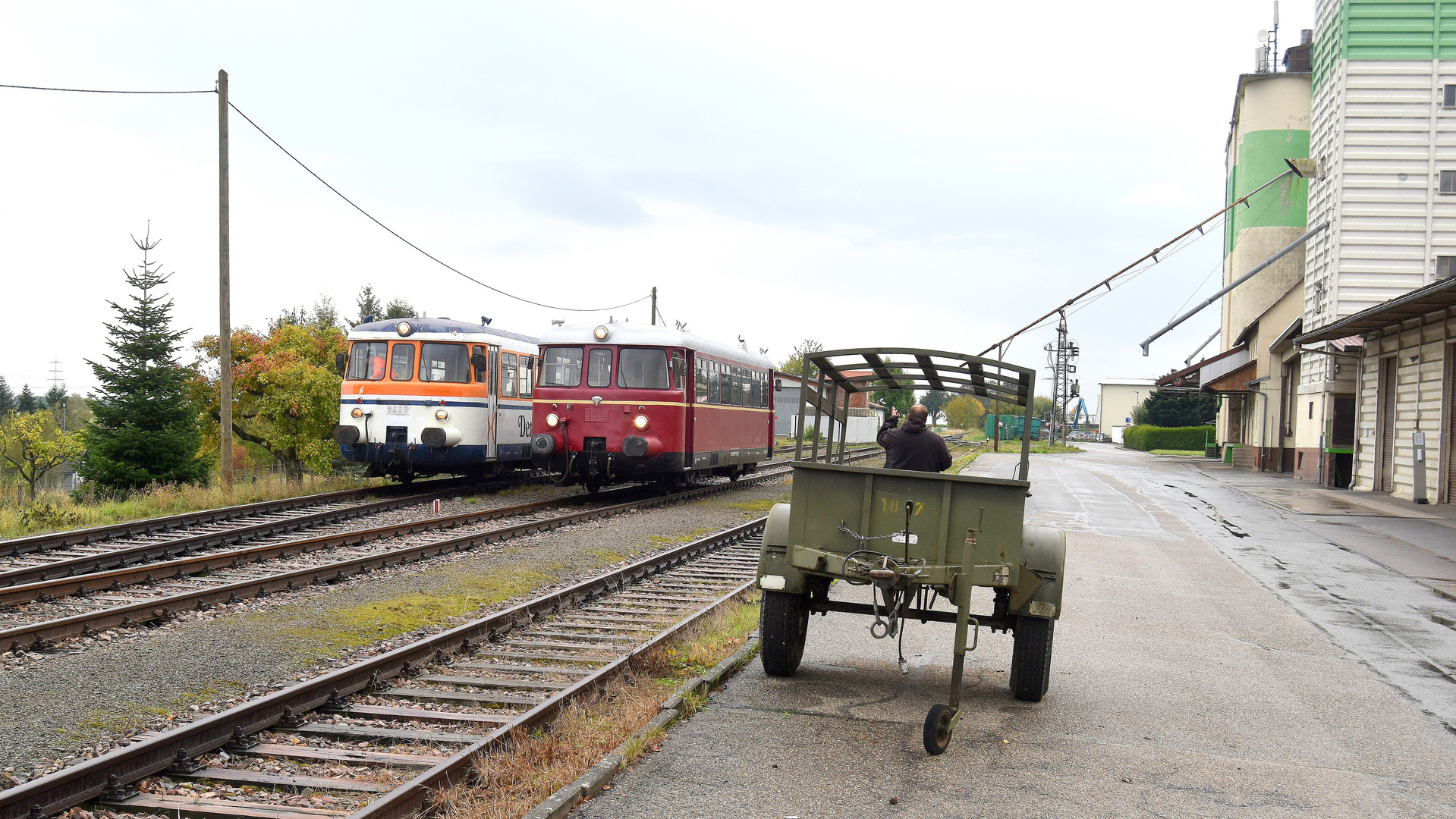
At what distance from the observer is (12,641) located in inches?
296

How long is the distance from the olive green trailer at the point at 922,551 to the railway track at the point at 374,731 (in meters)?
1.41

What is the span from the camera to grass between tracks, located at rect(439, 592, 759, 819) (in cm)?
484

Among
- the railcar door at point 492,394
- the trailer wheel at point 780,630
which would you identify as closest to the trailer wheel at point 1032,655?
the trailer wheel at point 780,630

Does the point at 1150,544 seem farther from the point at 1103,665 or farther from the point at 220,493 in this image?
the point at 220,493

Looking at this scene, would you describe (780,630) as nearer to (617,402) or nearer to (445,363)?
(617,402)

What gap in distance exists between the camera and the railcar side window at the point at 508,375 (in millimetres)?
20969

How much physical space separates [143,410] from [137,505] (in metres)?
16.0

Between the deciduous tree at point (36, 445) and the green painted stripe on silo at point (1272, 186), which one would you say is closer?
the deciduous tree at point (36, 445)

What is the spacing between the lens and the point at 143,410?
30.6m

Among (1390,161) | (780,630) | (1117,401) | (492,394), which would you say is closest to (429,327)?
(492,394)

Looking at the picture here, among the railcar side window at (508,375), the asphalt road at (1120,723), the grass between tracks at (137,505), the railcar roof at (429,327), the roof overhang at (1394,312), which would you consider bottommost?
the grass between tracks at (137,505)

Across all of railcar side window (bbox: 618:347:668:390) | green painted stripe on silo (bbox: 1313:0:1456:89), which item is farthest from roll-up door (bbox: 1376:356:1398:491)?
railcar side window (bbox: 618:347:668:390)

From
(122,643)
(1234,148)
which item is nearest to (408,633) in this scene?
(122,643)

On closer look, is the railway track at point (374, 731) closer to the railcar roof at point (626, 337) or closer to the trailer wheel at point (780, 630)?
the trailer wheel at point (780, 630)
